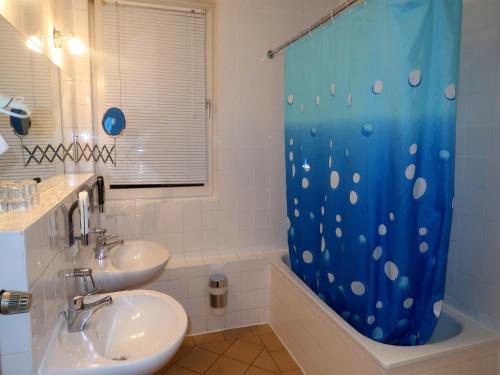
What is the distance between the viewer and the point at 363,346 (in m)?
1.52

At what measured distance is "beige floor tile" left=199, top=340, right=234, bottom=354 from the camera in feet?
7.52

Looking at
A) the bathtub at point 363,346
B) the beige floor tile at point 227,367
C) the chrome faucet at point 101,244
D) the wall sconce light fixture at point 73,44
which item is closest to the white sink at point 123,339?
the chrome faucet at point 101,244

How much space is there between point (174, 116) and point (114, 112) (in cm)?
39

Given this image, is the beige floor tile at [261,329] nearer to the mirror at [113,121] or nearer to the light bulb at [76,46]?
the mirror at [113,121]

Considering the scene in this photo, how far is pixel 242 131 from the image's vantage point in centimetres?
251

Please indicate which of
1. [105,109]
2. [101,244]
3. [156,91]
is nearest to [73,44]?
[105,109]

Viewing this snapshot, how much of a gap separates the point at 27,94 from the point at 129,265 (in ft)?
3.48

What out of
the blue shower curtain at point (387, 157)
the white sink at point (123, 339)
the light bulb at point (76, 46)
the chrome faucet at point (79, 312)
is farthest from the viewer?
the light bulb at point (76, 46)

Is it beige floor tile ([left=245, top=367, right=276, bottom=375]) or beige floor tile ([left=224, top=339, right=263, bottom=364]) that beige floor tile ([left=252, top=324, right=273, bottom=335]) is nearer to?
beige floor tile ([left=224, top=339, right=263, bottom=364])

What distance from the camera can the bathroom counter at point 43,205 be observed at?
0.84 m

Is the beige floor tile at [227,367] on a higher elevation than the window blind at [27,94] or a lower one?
lower

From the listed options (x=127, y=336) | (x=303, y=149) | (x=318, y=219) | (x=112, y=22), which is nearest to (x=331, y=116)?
(x=303, y=149)

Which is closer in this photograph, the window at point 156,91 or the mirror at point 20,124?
the mirror at point 20,124

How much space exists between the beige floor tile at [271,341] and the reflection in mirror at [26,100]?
5.66 ft
